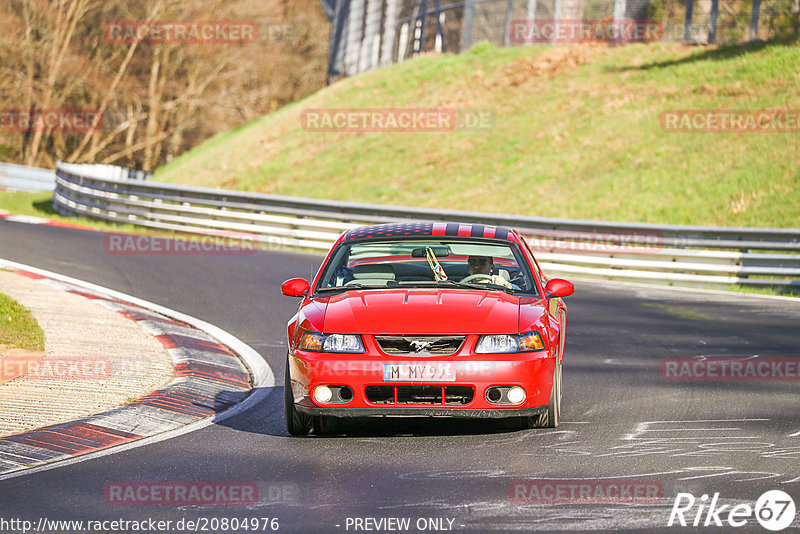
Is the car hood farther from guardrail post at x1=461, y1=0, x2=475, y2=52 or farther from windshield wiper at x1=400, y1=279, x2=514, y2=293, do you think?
guardrail post at x1=461, y1=0, x2=475, y2=52

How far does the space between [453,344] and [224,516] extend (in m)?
2.13

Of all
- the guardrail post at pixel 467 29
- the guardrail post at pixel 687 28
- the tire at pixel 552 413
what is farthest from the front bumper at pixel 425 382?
the guardrail post at pixel 467 29

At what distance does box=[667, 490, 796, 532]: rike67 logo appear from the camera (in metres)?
5.19

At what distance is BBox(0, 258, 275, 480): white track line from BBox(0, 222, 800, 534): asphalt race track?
0.11 metres

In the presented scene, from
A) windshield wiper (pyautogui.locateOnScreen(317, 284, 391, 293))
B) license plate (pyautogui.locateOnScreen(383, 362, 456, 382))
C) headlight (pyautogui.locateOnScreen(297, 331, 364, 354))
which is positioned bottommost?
license plate (pyautogui.locateOnScreen(383, 362, 456, 382))

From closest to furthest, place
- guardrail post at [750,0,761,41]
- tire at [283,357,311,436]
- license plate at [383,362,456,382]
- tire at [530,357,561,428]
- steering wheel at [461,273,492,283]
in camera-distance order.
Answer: license plate at [383,362,456,382]
tire at [283,357,311,436]
tire at [530,357,561,428]
steering wheel at [461,273,492,283]
guardrail post at [750,0,761,41]

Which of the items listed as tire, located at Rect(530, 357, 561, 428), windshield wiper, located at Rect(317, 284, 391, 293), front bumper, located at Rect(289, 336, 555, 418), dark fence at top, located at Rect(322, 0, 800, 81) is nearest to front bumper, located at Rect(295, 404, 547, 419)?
front bumper, located at Rect(289, 336, 555, 418)

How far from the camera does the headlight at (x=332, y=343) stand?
704cm

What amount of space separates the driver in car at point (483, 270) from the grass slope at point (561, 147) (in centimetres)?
1565

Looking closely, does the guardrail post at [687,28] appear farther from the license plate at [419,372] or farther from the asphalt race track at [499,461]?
the license plate at [419,372]

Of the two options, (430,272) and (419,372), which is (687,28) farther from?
(419,372)

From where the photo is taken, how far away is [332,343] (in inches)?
280

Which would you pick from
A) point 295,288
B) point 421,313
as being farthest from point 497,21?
point 421,313

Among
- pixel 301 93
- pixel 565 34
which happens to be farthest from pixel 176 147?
pixel 565 34
